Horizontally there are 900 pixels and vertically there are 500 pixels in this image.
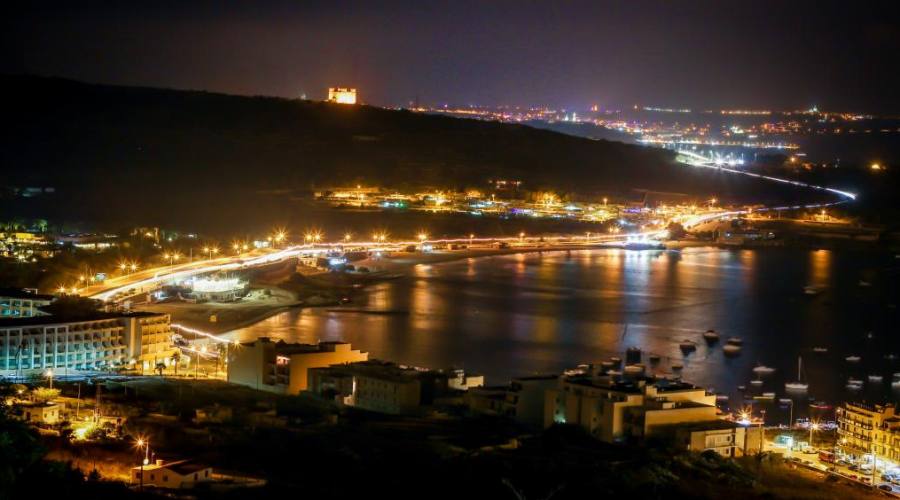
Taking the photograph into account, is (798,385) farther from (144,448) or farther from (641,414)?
(144,448)

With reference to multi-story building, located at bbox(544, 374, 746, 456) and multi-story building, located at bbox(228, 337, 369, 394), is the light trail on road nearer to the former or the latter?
multi-story building, located at bbox(228, 337, 369, 394)

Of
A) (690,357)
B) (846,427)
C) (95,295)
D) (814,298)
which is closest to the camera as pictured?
(846,427)

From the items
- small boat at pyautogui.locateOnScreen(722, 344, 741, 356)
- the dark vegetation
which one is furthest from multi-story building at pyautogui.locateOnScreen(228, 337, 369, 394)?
small boat at pyautogui.locateOnScreen(722, 344, 741, 356)

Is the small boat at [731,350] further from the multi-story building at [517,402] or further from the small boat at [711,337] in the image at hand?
the multi-story building at [517,402]

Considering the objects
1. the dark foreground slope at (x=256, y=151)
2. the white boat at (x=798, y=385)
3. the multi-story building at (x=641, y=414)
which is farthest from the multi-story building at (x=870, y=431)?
the dark foreground slope at (x=256, y=151)

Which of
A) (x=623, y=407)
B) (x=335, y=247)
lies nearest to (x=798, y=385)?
(x=623, y=407)

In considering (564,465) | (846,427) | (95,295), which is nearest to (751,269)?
(95,295)

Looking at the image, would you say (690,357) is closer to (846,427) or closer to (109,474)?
(846,427)
